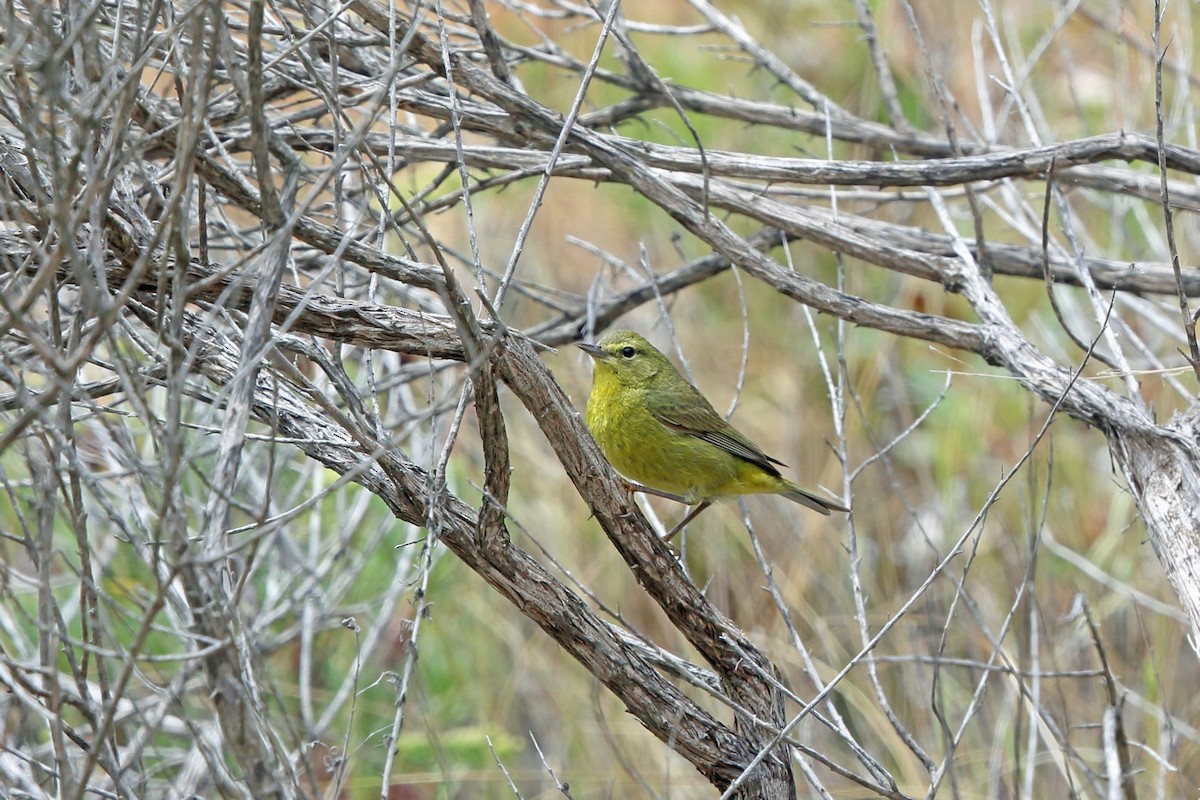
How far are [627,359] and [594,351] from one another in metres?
0.16

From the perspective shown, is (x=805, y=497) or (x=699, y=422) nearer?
(x=699, y=422)

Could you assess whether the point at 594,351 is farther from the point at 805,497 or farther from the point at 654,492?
the point at 805,497

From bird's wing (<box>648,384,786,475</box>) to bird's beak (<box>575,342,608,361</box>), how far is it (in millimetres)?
263

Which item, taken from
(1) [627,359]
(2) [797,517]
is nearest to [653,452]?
(1) [627,359]

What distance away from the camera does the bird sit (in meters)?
4.52

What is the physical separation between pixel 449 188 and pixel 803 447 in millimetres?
2724

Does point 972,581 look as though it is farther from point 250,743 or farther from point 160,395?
point 250,743

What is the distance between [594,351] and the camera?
180 inches

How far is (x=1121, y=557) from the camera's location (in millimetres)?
6586

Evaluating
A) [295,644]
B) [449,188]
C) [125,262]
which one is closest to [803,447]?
[449,188]

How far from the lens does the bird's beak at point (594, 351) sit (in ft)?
14.8

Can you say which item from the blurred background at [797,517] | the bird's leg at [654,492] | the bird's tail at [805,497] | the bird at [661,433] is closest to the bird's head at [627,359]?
the bird at [661,433]

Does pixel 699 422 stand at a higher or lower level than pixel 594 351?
lower

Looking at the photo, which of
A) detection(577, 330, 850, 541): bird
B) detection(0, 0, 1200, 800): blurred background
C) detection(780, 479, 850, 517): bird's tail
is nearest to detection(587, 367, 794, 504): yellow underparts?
detection(577, 330, 850, 541): bird
